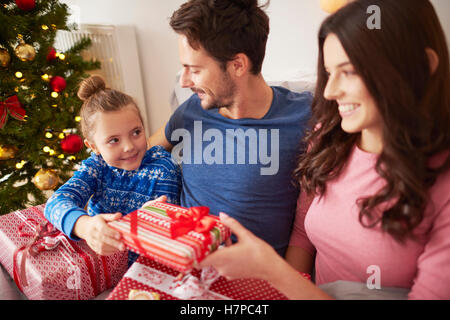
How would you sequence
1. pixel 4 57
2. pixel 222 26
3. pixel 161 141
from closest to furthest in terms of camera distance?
pixel 222 26 < pixel 161 141 < pixel 4 57

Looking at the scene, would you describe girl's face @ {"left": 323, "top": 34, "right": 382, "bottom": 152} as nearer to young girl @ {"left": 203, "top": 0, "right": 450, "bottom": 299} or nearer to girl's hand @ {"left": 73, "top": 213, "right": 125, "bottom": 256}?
young girl @ {"left": 203, "top": 0, "right": 450, "bottom": 299}

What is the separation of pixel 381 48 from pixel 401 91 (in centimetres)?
11

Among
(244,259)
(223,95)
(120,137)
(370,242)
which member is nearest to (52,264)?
(120,137)

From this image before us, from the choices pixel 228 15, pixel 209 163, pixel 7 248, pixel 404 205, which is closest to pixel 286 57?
pixel 228 15

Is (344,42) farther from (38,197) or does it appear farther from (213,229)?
(38,197)

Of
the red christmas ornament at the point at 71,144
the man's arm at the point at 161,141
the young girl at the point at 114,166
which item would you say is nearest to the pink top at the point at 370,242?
the young girl at the point at 114,166

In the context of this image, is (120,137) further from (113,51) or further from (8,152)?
(113,51)

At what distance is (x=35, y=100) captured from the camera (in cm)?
197

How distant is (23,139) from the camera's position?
2.01 metres

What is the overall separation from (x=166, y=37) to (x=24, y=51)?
1155mm

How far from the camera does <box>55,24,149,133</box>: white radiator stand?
8.33ft

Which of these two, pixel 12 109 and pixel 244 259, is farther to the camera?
pixel 12 109

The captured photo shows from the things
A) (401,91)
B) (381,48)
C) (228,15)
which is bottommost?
(401,91)

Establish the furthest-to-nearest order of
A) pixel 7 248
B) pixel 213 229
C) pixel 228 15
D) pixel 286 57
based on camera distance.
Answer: pixel 286 57 < pixel 228 15 < pixel 7 248 < pixel 213 229
